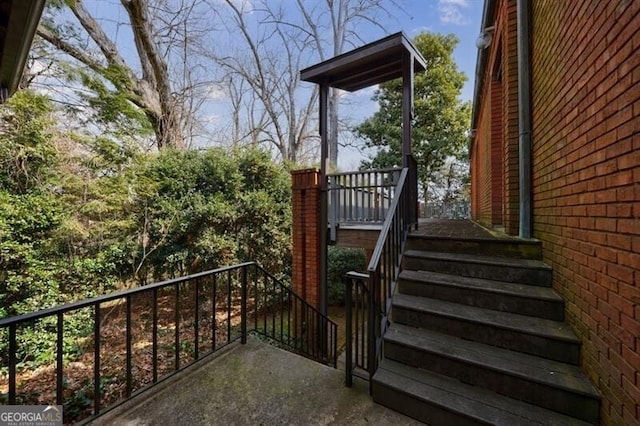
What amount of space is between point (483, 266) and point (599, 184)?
1.20 meters

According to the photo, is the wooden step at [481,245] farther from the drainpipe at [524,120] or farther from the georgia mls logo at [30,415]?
the georgia mls logo at [30,415]

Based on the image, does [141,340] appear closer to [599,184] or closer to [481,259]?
[481,259]

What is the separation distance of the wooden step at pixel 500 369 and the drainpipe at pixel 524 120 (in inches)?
54.8

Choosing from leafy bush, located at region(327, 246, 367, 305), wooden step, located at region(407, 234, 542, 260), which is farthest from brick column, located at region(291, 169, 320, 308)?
leafy bush, located at region(327, 246, 367, 305)

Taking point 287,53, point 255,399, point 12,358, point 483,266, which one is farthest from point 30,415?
point 287,53

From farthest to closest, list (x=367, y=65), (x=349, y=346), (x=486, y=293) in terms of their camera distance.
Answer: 1. (x=367, y=65)
2. (x=486, y=293)
3. (x=349, y=346)

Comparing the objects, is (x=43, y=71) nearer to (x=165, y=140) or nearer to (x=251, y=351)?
(x=165, y=140)

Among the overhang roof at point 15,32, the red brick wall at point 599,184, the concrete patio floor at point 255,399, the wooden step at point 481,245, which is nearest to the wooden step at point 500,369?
the red brick wall at point 599,184

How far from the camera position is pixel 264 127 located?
14047mm

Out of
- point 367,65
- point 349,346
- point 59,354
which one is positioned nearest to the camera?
point 59,354

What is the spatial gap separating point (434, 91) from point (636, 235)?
12.9 metres

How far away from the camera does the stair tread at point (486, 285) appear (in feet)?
7.10

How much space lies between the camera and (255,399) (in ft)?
6.86

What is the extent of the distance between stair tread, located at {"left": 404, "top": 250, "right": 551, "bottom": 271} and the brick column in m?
2.36
